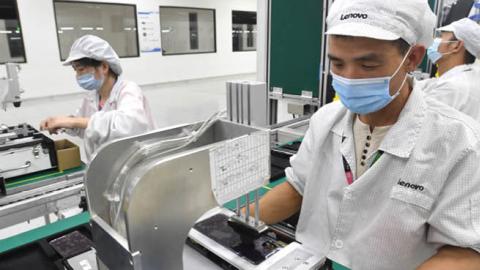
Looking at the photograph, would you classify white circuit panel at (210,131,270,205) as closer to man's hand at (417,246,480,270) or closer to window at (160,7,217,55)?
man's hand at (417,246,480,270)

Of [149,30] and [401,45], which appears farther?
[149,30]

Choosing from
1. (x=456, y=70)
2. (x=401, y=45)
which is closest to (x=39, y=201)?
(x=401, y=45)

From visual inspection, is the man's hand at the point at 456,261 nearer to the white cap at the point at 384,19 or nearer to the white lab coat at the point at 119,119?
the white cap at the point at 384,19

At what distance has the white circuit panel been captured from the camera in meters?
0.64

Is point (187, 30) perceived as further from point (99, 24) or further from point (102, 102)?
point (102, 102)

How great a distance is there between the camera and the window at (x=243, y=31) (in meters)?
9.34

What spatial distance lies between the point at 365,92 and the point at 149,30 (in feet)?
24.1

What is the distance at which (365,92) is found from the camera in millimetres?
815

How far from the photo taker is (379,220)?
2.70 ft

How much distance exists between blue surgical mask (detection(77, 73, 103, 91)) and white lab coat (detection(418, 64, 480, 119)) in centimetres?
179

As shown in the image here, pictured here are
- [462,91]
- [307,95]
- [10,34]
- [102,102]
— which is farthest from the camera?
[10,34]

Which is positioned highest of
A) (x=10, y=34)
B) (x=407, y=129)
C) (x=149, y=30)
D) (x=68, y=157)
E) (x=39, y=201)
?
(x=149, y=30)

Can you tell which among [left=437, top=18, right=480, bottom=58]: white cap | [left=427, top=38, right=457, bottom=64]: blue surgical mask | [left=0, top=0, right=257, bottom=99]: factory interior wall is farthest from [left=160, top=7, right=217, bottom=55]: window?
[left=437, top=18, right=480, bottom=58]: white cap

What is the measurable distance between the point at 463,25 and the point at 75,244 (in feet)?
7.64
